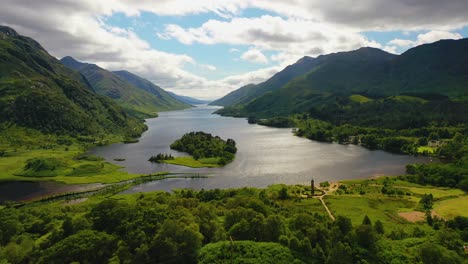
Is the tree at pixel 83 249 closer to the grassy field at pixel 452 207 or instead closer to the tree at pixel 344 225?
the tree at pixel 344 225

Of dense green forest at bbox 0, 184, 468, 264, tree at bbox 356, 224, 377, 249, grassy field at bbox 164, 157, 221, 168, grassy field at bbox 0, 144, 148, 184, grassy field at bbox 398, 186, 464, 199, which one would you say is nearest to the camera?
dense green forest at bbox 0, 184, 468, 264

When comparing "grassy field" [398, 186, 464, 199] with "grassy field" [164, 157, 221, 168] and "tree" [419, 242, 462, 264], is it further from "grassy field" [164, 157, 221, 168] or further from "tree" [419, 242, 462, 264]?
"grassy field" [164, 157, 221, 168]


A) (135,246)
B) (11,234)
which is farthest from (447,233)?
(11,234)

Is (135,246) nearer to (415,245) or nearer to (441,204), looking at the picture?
(415,245)

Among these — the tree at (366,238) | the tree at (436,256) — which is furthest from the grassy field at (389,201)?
the tree at (366,238)

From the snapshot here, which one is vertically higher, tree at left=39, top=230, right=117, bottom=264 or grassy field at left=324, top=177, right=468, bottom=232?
tree at left=39, top=230, right=117, bottom=264

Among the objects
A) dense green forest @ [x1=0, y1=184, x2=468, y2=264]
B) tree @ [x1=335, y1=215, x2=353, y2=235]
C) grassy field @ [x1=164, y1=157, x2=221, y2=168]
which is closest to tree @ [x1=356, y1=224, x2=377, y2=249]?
dense green forest @ [x1=0, y1=184, x2=468, y2=264]
